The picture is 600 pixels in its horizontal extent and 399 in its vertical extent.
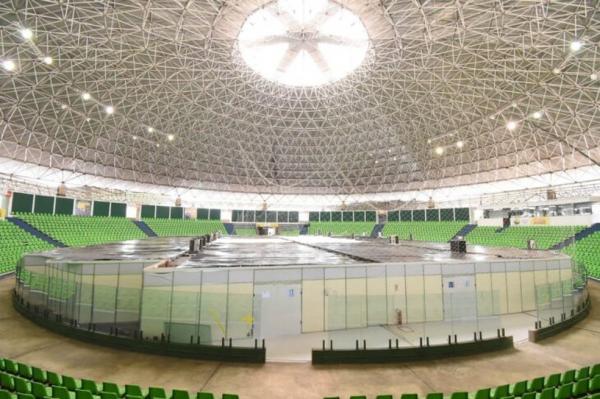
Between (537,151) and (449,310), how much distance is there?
1683 inches

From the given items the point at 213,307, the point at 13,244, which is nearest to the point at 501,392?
the point at 213,307

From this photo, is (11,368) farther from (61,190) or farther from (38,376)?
(61,190)

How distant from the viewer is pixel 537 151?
→ 149 feet

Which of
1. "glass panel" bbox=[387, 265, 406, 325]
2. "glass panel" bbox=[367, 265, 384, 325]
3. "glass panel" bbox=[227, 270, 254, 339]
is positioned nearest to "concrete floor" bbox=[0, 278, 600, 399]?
"glass panel" bbox=[227, 270, 254, 339]

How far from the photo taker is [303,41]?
107 feet

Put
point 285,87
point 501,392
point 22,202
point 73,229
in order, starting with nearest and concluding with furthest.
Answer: point 501,392
point 285,87
point 73,229
point 22,202

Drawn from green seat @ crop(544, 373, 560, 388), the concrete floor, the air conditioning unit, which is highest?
the air conditioning unit

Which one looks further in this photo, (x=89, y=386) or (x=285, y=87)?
(x=285, y=87)

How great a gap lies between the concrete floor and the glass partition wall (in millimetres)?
1196

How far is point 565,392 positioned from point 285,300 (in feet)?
36.6

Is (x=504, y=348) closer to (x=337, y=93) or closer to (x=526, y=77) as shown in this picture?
(x=526, y=77)

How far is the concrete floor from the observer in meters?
10.5

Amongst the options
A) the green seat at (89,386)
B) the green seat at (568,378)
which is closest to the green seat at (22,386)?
the green seat at (89,386)

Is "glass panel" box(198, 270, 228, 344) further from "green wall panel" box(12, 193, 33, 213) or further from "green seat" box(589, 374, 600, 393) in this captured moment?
"green wall panel" box(12, 193, 33, 213)
